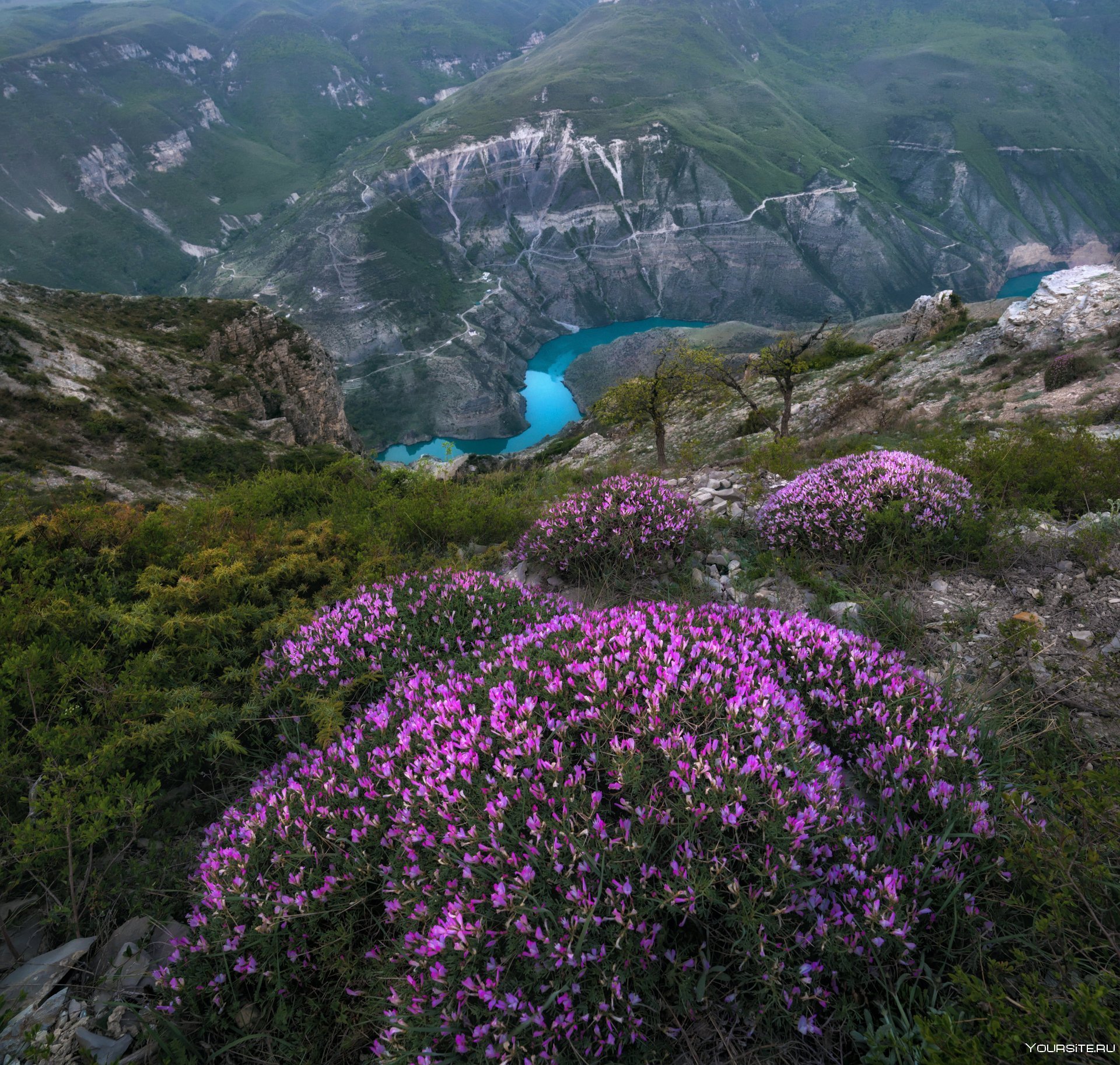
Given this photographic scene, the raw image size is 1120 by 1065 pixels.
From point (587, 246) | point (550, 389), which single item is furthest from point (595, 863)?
point (587, 246)

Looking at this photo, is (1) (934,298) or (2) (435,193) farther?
(2) (435,193)

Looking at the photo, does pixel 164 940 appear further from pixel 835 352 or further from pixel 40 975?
pixel 835 352

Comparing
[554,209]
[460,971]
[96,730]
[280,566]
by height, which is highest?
[460,971]

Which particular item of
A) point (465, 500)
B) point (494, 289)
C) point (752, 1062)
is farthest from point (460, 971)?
point (494, 289)

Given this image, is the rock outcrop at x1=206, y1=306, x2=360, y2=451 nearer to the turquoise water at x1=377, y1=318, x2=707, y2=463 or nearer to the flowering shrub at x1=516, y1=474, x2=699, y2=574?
the flowering shrub at x1=516, y1=474, x2=699, y2=574

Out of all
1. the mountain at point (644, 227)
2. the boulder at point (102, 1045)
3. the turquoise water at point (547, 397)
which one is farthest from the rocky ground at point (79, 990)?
the mountain at point (644, 227)

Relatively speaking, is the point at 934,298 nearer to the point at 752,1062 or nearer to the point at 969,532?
the point at 969,532
